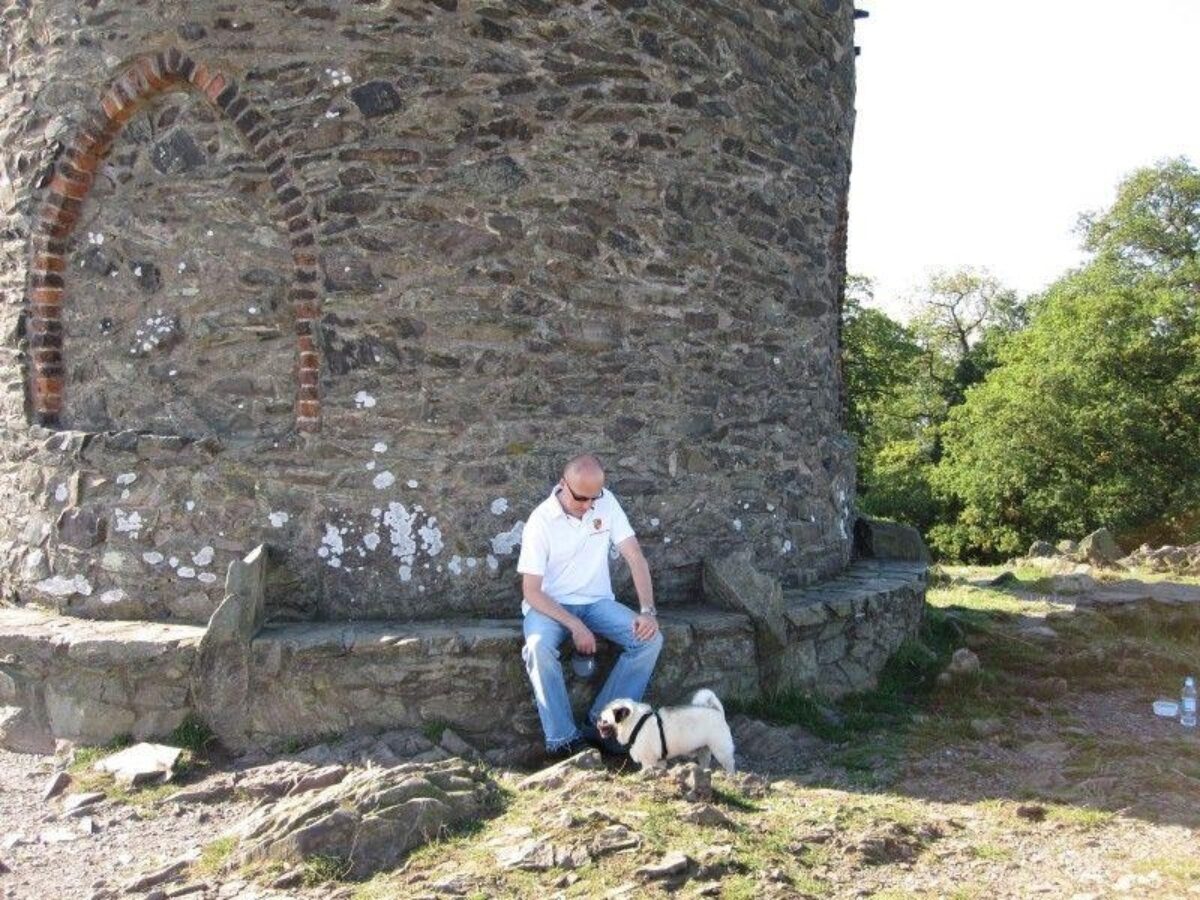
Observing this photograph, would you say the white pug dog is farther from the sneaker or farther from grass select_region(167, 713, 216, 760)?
grass select_region(167, 713, 216, 760)

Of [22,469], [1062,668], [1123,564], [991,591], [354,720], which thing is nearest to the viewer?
[354,720]

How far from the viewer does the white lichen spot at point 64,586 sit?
21.2 ft

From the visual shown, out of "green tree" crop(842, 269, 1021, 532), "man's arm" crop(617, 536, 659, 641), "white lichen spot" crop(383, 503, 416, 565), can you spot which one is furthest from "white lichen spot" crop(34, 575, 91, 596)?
"green tree" crop(842, 269, 1021, 532)

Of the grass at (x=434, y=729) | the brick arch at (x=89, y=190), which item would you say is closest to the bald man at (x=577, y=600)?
the grass at (x=434, y=729)

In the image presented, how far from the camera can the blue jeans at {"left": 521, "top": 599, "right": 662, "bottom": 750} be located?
18.2 ft

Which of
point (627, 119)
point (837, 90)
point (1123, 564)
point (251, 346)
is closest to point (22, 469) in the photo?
point (251, 346)

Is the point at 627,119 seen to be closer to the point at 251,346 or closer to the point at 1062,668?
the point at 251,346

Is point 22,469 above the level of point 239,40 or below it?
below

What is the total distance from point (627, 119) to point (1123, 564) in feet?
40.2

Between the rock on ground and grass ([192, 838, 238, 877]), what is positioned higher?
the rock on ground

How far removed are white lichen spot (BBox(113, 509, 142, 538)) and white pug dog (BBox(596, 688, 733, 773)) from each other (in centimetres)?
294

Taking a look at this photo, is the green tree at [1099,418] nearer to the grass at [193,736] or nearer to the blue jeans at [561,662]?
the blue jeans at [561,662]

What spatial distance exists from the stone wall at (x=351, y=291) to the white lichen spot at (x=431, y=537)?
Answer: 0.04 feet

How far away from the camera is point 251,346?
638 cm
